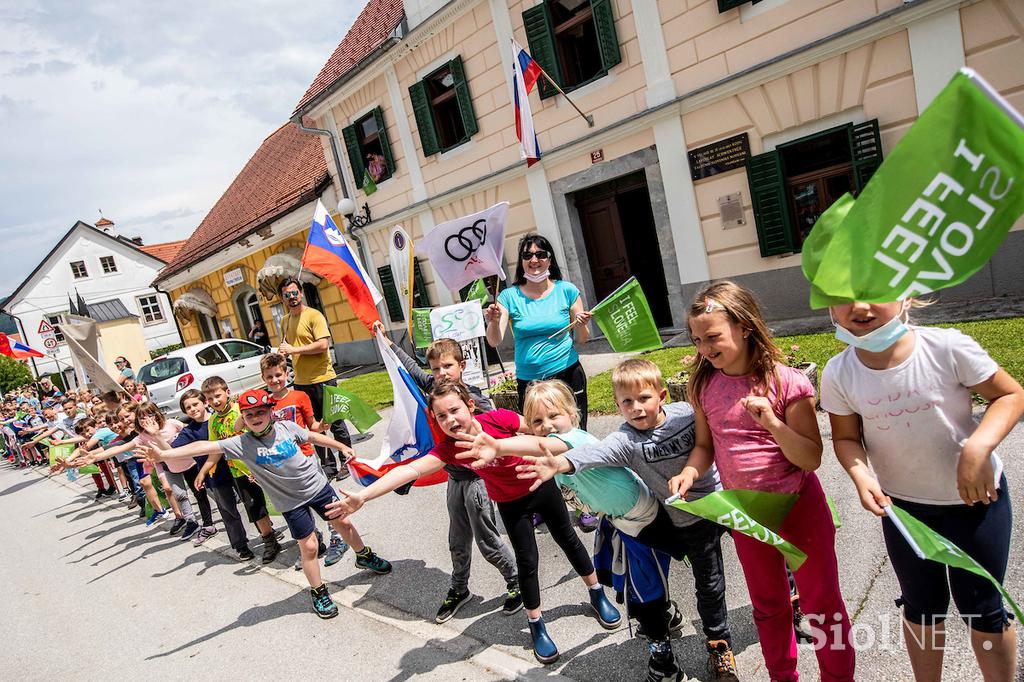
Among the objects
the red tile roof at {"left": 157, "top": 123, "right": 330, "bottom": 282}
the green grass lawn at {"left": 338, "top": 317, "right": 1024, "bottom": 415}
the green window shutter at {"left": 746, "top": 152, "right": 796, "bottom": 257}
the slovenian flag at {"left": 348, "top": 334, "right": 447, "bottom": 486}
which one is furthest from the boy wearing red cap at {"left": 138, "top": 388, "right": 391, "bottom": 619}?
the red tile roof at {"left": 157, "top": 123, "right": 330, "bottom": 282}

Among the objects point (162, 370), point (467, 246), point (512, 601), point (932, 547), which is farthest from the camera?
point (162, 370)

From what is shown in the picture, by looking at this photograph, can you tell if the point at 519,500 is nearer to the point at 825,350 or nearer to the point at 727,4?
the point at 825,350

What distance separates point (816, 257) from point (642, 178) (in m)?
8.54

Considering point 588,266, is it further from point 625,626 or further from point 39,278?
point 39,278

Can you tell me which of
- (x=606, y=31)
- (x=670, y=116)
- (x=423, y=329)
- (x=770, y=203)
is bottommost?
(x=423, y=329)

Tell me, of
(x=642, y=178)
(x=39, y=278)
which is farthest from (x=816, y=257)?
(x=39, y=278)

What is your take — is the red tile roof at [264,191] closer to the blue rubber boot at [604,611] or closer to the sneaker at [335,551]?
the sneaker at [335,551]

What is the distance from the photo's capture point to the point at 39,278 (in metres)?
36.5

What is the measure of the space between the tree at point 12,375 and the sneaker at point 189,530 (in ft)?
108

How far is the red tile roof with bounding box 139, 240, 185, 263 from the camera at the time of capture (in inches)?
1634

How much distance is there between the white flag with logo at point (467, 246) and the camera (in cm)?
562

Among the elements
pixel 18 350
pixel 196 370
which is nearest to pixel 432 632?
pixel 196 370

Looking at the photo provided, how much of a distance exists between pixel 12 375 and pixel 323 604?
36843mm

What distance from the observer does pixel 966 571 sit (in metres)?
1.87
